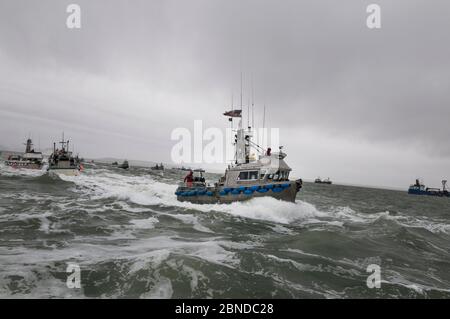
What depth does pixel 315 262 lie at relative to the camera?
9.39 m

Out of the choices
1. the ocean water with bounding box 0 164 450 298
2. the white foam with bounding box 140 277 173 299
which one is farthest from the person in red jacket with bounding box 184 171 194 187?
the white foam with bounding box 140 277 173 299

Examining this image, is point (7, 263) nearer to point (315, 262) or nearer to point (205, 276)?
point (205, 276)

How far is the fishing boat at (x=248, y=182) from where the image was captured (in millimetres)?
20688

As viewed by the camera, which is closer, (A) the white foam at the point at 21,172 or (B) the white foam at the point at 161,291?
(B) the white foam at the point at 161,291

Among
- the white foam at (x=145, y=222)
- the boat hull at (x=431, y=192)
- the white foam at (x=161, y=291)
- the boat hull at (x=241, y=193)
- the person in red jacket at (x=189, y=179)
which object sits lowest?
the boat hull at (x=431, y=192)

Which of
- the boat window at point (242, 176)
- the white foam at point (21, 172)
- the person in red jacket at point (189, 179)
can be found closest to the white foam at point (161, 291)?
the boat window at point (242, 176)

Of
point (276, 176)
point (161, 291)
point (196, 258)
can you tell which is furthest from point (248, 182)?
point (161, 291)

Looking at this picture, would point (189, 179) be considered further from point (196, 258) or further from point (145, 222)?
point (196, 258)

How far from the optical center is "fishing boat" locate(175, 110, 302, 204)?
2069cm

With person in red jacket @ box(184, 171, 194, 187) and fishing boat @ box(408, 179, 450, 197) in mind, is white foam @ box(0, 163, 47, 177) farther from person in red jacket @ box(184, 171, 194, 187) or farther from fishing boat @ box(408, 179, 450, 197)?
fishing boat @ box(408, 179, 450, 197)

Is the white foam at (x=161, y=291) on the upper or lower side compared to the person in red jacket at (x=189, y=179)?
lower

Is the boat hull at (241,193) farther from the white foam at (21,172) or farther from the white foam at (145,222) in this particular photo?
the white foam at (21,172)

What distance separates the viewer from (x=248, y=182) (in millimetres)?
22297
